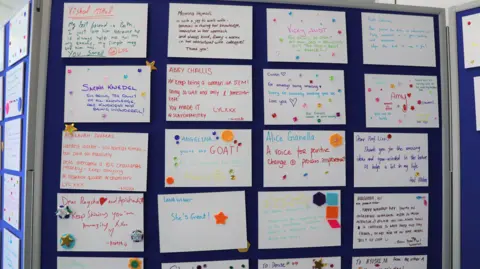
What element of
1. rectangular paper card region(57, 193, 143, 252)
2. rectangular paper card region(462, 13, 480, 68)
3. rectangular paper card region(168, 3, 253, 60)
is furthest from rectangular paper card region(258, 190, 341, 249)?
rectangular paper card region(462, 13, 480, 68)

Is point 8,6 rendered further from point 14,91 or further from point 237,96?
point 237,96

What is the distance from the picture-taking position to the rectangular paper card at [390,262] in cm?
113

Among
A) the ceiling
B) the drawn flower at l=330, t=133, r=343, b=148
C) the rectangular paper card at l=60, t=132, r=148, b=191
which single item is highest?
the ceiling

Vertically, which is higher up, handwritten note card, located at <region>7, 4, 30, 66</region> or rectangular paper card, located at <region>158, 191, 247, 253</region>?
handwritten note card, located at <region>7, 4, 30, 66</region>

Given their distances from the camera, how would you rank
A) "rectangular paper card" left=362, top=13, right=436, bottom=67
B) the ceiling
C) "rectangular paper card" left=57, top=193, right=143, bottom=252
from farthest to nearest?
the ceiling < "rectangular paper card" left=362, top=13, right=436, bottom=67 < "rectangular paper card" left=57, top=193, right=143, bottom=252

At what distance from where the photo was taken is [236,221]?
1087 millimetres

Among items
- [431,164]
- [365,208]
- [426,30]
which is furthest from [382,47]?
[365,208]

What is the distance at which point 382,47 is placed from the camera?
1167 mm

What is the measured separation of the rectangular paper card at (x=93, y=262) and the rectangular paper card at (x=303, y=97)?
754mm

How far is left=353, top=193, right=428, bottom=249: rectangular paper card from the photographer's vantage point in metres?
1.13

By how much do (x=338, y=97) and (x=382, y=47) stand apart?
0.29 meters

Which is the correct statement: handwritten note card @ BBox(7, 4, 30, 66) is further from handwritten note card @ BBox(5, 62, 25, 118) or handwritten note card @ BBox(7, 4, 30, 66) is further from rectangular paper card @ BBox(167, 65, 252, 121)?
rectangular paper card @ BBox(167, 65, 252, 121)

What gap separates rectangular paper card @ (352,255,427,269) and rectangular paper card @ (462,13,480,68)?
2.66ft

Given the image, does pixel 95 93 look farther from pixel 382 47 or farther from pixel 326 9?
pixel 382 47
